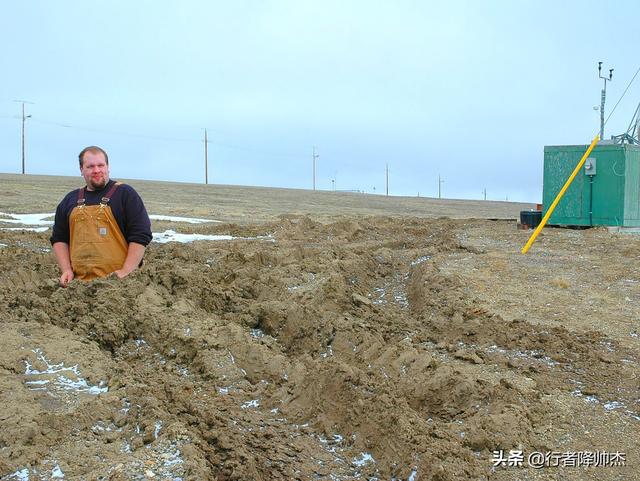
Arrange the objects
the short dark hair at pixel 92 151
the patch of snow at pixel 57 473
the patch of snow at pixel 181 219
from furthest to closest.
Result: the patch of snow at pixel 181 219 → the short dark hair at pixel 92 151 → the patch of snow at pixel 57 473

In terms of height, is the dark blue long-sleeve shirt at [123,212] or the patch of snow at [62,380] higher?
the dark blue long-sleeve shirt at [123,212]

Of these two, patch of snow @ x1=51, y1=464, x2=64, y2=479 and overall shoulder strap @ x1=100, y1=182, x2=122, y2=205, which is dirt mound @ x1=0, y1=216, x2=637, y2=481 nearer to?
patch of snow @ x1=51, y1=464, x2=64, y2=479

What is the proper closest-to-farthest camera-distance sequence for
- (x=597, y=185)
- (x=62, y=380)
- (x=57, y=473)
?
(x=57, y=473) → (x=62, y=380) → (x=597, y=185)

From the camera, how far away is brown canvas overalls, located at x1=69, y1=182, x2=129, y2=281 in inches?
215

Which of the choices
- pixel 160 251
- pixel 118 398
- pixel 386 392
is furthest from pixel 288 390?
pixel 160 251

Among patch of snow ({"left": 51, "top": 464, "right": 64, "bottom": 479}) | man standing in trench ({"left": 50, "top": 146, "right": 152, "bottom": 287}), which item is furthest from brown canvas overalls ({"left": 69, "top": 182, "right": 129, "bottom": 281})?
patch of snow ({"left": 51, "top": 464, "right": 64, "bottom": 479})

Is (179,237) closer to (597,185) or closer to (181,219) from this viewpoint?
(181,219)

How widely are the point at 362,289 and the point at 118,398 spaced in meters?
5.11

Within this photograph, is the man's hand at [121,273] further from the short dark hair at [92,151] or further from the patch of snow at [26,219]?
the patch of snow at [26,219]

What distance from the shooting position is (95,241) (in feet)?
18.2

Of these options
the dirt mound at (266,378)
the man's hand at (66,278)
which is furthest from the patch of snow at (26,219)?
the man's hand at (66,278)

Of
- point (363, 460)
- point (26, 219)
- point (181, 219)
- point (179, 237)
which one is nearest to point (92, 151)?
point (363, 460)

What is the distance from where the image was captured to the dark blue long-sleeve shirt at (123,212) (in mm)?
5492

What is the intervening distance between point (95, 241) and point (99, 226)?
0.15 metres
